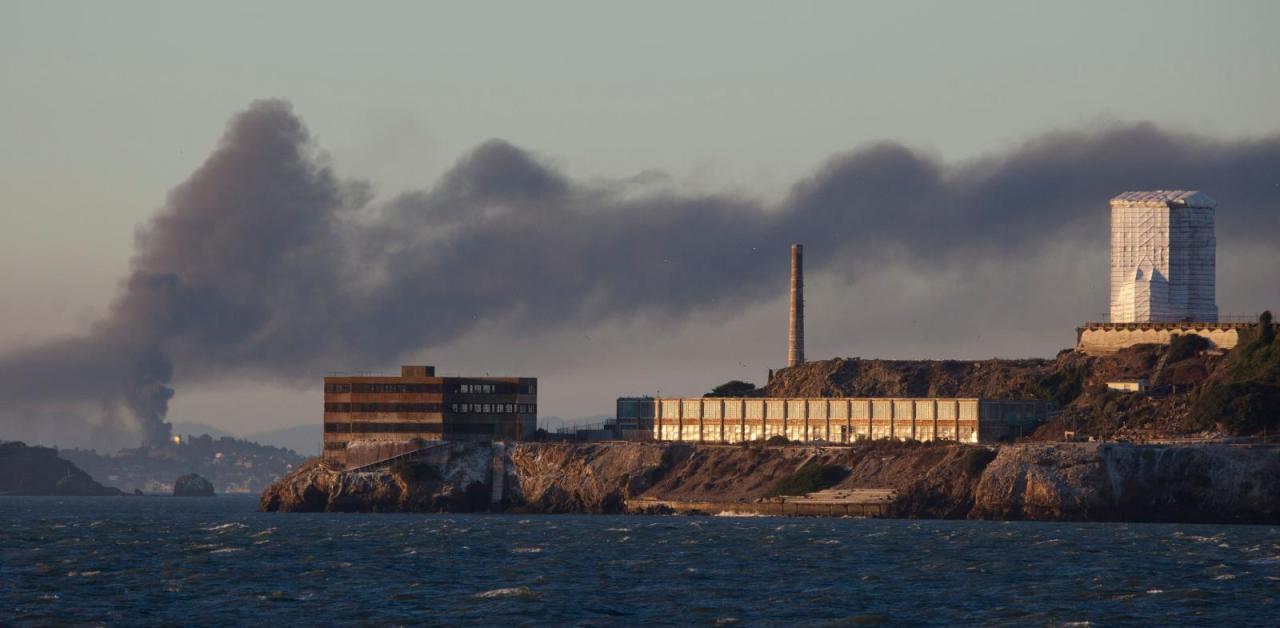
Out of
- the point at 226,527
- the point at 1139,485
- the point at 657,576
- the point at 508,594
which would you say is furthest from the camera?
the point at 226,527

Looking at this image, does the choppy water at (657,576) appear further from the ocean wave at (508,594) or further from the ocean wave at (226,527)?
the ocean wave at (226,527)

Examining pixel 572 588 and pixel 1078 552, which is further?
pixel 1078 552

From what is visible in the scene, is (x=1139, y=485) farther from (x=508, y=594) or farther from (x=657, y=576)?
(x=508, y=594)

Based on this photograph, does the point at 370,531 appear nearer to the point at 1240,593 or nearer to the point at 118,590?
the point at 118,590

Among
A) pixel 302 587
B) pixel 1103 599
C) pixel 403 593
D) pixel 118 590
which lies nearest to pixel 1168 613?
pixel 1103 599

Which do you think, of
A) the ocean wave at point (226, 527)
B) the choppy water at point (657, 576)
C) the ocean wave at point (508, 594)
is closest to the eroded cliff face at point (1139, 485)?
the choppy water at point (657, 576)

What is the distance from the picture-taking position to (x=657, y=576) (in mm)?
119688

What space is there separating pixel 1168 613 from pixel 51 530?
122m

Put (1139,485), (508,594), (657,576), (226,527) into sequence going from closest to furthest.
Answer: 1. (508,594)
2. (657,576)
3. (1139,485)
4. (226,527)

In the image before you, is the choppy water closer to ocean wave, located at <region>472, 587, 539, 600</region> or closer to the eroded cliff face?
ocean wave, located at <region>472, 587, 539, 600</region>

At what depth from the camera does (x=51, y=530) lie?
190 meters

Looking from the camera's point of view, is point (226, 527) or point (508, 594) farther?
point (226, 527)

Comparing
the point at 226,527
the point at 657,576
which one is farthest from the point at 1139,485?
the point at 226,527

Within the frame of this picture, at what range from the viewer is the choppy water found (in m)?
99.1
